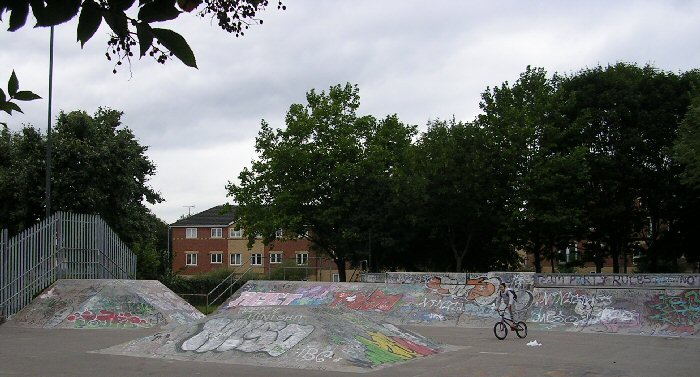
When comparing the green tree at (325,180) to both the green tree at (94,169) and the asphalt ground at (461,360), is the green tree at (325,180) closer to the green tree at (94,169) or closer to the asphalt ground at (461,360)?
the green tree at (94,169)

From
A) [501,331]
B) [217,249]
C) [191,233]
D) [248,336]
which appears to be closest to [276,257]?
[217,249]

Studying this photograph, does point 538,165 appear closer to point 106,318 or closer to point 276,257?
point 106,318

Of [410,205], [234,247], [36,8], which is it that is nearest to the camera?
[36,8]

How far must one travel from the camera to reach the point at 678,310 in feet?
78.1

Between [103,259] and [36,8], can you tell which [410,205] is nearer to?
[103,259]

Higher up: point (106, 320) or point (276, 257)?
point (276, 257)

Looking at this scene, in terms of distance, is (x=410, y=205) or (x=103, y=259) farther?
(x=410, y=205)

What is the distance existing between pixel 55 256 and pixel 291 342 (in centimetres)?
1376

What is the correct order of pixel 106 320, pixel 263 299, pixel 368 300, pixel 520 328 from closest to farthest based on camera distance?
1. pixel 520 328
2. pixel 106 320
3. pixel 368 300
4. pixel 263 299

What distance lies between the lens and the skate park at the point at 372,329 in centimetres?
1436

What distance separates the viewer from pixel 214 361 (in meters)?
15.0

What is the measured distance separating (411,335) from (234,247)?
5839 cm

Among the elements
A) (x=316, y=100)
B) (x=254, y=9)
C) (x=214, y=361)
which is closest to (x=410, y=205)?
(x=316, y=100)

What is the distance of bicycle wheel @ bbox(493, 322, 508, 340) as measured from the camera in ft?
68.7
